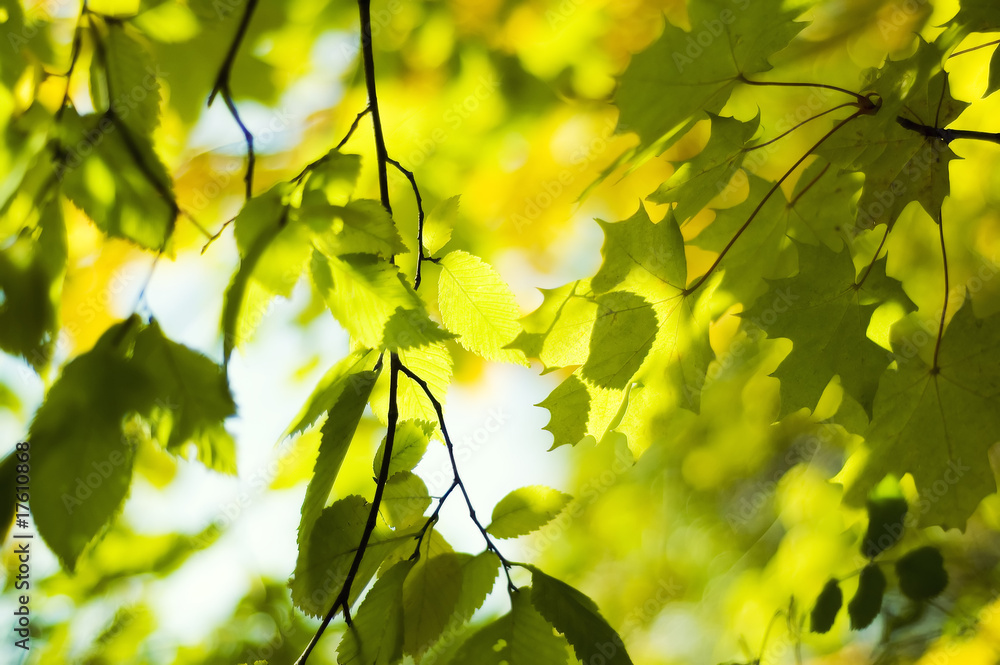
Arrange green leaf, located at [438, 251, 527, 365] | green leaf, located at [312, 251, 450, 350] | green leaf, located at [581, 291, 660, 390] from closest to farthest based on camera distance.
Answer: green leaf, located at [312, 251, 450, 350], green leaf, located at [438, 251, 527, 365], green leaf, located at [581, 291, 660, 390]

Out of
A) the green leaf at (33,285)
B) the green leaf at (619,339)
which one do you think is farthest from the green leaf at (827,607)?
the green leaf at (33,285)

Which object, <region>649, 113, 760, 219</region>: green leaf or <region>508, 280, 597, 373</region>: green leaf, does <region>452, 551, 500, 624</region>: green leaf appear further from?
<region>649, 113, 760, 219</region>: green leaf

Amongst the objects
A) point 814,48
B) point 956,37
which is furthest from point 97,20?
point 814,48

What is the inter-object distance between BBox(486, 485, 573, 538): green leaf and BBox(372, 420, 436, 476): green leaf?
88 millimetres

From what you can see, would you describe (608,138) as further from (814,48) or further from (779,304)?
(779,304)

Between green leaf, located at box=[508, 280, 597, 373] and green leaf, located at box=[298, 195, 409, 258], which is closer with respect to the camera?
green leaf, located at box=[298, 195, 409, 258]

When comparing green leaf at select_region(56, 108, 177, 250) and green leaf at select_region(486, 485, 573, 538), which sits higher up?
green leaf at select_region(56, 108, 177, 250)

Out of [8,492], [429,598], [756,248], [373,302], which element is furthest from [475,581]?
[756,248]

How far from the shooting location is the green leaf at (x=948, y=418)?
596 mm

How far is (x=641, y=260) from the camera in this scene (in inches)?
24.0

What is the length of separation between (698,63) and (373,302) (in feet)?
1.37

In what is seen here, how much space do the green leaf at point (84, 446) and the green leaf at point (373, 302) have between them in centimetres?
18

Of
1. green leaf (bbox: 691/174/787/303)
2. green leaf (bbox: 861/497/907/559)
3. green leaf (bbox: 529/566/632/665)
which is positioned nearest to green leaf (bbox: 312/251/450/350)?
green leaf (bbox: 529/566/632/665)

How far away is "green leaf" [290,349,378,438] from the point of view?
448mm
